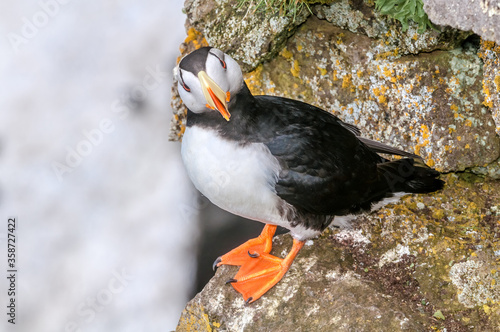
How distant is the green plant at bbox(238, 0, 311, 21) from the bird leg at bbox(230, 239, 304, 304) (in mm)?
1932

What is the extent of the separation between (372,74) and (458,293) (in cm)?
194

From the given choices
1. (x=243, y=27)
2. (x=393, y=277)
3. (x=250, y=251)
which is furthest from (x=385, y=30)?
(x=250, y=251)

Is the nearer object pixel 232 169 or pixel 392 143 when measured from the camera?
pixel 232 169

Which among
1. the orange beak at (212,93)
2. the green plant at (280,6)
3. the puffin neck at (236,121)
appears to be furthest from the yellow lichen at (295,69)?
the orange beak at (212,93)

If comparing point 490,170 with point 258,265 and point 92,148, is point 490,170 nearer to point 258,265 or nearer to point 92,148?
point 258,265

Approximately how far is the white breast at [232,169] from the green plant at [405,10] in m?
1.52

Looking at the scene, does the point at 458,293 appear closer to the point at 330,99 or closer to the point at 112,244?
the point at 330,99

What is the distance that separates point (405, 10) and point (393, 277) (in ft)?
6.43

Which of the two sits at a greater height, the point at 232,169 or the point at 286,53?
the point at 232,169

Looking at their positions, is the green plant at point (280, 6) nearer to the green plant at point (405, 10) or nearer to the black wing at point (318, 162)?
the green plant at point (405, 10)

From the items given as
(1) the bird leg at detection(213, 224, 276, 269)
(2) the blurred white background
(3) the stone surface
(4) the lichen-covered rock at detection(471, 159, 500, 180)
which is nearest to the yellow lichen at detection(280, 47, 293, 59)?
(3) the stone surface

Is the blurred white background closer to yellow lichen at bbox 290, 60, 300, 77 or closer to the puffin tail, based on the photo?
yellow lichen at bbox 290, 60, 300, 77

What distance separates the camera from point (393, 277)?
398 centimetres

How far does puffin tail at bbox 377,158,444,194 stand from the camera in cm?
397
